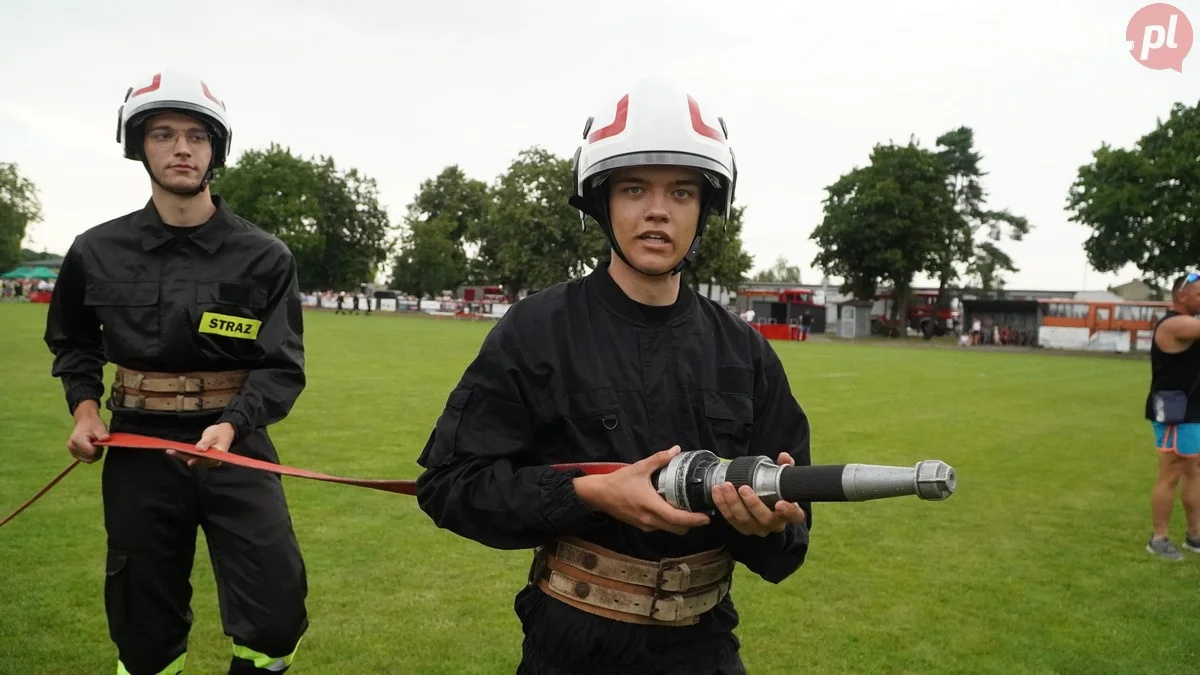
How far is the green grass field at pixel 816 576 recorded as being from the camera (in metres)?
5.23

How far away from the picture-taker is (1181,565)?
7.36 metres

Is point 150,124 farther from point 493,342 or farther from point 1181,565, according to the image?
point 1181,565

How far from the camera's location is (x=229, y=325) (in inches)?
146

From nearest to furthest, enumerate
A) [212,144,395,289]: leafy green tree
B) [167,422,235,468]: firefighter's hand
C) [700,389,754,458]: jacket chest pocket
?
[700,389,754,458]: jacket chest pocket
[167,422,235,468]: firefighter's hand
[212,144,395,289]: leafy green tree

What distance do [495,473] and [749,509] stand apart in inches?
26.2

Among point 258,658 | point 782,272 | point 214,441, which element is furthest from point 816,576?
point 782,272

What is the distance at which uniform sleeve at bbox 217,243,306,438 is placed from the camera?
11.8 ft

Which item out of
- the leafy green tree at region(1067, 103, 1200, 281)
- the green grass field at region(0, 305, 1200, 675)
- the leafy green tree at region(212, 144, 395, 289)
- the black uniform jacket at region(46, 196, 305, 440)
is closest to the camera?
the black uniform jacket at region(46, 196, 305, 440)

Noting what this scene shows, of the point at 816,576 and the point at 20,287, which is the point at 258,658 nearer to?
the point at 816,576

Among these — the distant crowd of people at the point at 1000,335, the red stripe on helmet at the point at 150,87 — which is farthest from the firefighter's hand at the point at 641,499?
the distant crowd of people at the point at 1000,335

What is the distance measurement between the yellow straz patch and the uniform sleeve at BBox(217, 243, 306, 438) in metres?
0.04

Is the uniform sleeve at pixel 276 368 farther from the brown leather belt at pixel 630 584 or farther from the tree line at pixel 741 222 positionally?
the tree line at pixel 741 222

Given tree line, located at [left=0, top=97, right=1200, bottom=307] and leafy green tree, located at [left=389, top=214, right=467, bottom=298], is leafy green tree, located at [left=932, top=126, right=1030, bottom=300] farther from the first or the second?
leafy green tree, located at [left=389, top=214, right=467, bottom=298]

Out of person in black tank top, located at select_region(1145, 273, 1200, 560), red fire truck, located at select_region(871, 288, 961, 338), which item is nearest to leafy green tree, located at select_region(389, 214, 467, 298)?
red fire truck, located at select_region(871, 288, 961, 338)
